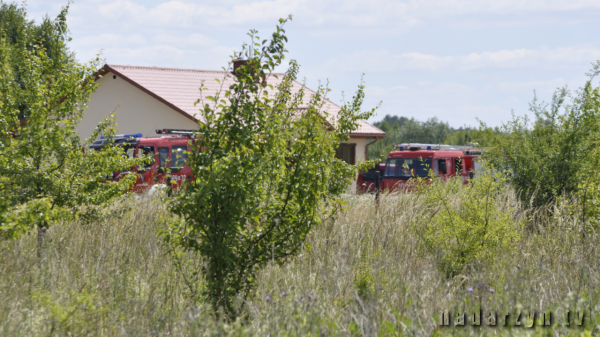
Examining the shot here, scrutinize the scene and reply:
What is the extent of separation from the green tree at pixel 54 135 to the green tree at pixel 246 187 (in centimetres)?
212

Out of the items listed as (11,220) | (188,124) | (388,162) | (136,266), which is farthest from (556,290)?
(188,124)

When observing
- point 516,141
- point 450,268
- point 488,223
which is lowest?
point 450,268

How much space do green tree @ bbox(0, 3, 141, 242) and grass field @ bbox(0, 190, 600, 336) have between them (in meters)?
0.62

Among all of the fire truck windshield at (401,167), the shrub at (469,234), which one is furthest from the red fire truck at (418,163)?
the shrub at (469,234)

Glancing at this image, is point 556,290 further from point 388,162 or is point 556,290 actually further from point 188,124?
point 188,124

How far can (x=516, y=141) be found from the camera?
11.1 meters

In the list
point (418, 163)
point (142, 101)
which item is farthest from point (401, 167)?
point (142, 101)

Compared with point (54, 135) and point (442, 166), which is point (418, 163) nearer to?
point (442, 166)

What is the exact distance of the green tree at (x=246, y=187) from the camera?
4.39 m

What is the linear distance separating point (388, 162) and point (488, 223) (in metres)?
11.4

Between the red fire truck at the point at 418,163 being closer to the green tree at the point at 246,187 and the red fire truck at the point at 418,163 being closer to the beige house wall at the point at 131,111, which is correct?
the beige house wall at the point at 131,111

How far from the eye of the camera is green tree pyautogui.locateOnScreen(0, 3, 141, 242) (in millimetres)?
5926

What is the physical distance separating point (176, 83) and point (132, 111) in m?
2.77

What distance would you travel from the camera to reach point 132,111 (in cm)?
2389
